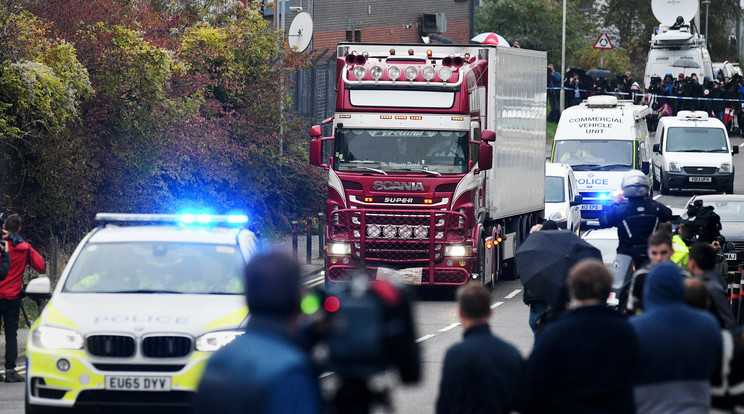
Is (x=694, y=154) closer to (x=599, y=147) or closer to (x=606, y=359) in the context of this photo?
(x=599, y=147)

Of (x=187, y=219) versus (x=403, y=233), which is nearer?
(x=187, y=219)

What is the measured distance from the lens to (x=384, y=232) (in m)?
18.5

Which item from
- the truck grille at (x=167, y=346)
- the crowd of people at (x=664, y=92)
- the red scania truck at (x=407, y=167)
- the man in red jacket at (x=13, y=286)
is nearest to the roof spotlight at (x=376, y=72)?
the red scania truck at (x=407, y=167)

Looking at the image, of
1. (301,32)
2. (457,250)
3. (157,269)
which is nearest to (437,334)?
(457,250)

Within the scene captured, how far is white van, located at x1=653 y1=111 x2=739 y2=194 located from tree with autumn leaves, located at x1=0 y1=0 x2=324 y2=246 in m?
11.7

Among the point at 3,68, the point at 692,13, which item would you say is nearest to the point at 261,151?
the point at 3,68

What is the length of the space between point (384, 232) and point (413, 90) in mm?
2131

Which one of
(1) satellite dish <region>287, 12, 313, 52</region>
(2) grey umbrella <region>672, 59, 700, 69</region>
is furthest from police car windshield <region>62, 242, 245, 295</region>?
(2) grey umbrella <region>672, 59, 700, 69</region>

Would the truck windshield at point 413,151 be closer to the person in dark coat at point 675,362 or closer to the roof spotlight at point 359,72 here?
the roof spotlight at point 359,72

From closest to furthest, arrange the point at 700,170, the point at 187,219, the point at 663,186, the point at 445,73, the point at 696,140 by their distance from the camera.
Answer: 1. the point at 187,219
2. the point at 445,73
3. the point at 700,170
4. the point at 696,140
5. the point at 663,186

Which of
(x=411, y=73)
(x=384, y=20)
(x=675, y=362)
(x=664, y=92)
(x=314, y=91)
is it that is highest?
(x=384, y=20)

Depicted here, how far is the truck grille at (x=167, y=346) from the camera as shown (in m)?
9.05

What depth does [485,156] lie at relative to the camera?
1809 cm

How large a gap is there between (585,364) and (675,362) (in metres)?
0.62
